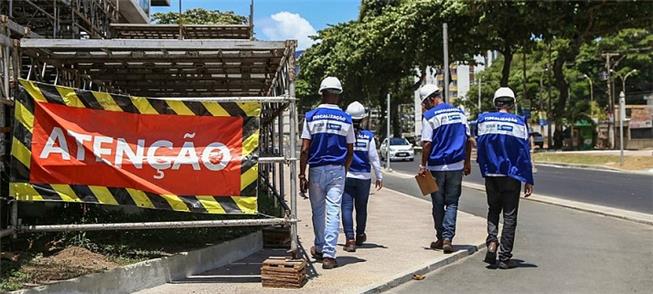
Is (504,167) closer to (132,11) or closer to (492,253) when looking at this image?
(492,253)

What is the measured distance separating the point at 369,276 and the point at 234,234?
2219 millimetres

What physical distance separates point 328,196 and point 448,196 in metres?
1.63

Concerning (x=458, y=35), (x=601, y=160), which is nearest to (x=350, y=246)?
(x=601, y=160)

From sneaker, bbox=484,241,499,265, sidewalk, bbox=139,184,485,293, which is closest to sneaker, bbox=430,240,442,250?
sidewalk, bbox=139,184,485,293

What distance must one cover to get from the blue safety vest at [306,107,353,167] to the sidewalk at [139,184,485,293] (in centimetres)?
117

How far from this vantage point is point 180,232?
803 centimetres

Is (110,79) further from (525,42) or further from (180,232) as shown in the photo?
(525,42)

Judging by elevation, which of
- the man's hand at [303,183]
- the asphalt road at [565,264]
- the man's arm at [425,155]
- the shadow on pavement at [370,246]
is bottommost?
the asphalt road at [565,264]

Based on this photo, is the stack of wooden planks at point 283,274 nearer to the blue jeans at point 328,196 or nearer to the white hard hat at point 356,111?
the blue jeans at point 328,196

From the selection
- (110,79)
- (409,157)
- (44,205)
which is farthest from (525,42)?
(44,205)

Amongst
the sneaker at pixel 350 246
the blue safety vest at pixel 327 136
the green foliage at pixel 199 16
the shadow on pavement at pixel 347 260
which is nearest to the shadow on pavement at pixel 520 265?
the shadow on pavement at pixel 347 260

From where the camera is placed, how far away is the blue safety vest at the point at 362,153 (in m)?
8.39

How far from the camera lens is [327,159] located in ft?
22.8

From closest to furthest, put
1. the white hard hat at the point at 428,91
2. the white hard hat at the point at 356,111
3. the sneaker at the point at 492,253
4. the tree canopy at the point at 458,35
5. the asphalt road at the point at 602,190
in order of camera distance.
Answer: the sneaker at the point at 492,253, the white hard hat at the point at 428,91, the white hard hat at the point at 356,111, the asphalt road at the point at 602,190, the tree canopy at the point at 458,35
